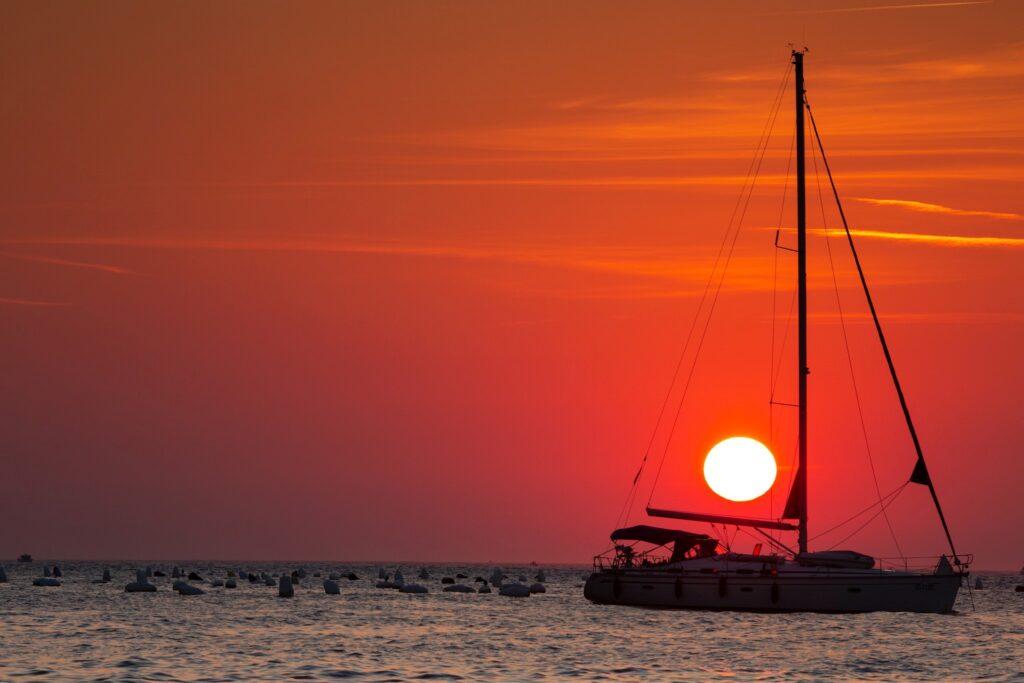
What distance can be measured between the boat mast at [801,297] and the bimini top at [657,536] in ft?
29.0

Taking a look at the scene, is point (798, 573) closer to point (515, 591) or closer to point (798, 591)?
point (798, 591)

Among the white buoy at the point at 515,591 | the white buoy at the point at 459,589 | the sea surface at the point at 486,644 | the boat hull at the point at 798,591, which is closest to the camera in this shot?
the sea surface at the point at 486,644

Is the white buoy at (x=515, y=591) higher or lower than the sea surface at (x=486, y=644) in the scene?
higher

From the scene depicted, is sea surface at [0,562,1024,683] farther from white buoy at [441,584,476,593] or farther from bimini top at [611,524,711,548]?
white buoy at [441,584,476,593]

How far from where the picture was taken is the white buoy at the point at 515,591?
131000mm

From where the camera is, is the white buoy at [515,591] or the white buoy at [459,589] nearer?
the white buoy at [515,591]

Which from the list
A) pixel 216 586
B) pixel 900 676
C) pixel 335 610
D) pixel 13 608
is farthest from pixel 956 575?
pixel 216 586

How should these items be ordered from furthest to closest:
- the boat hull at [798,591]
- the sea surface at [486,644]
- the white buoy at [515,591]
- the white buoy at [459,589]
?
the white buoy at [459,589]
the white buoy at [515,591]
the boat hull at [798,591]
the sea surface at [486,644]

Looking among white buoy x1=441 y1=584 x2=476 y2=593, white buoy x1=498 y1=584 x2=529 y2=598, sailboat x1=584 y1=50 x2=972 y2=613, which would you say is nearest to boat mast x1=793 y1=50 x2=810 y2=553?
sailboat x1=584 y1=50 x2=972 y2=613

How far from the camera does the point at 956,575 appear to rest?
7950 cm

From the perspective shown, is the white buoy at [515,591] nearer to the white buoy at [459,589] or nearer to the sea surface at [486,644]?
the white buoy at [459,589]

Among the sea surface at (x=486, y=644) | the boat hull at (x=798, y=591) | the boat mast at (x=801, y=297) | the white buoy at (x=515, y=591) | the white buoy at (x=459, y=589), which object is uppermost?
the boat mast at (x=801, y=297)

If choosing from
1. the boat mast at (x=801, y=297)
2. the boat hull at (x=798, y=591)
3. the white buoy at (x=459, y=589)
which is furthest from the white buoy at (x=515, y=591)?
the boat mast at (x=801, y=297)

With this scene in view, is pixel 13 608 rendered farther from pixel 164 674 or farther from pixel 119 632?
pixel 164 674
